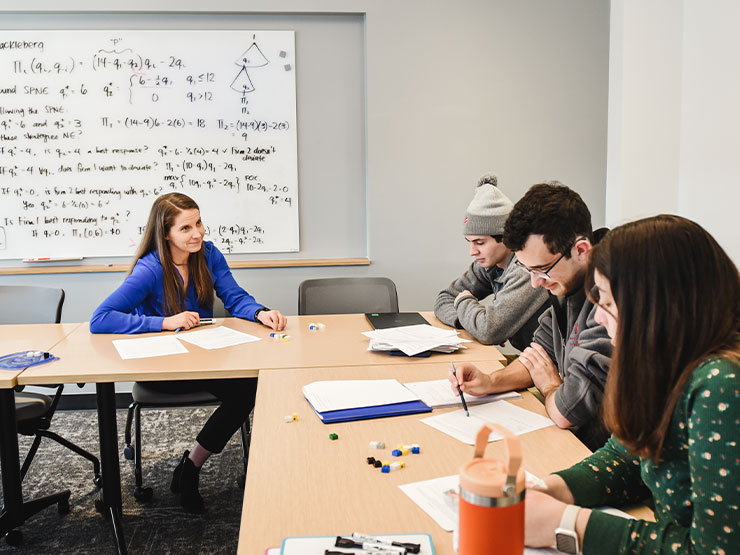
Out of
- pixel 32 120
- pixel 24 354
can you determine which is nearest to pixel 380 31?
pixel 32 120

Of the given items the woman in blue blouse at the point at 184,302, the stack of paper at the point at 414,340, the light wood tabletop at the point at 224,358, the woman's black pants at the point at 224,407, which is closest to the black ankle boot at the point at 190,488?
the woman in blue blouse at the point at 184,302

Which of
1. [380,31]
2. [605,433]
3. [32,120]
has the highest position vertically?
[380,31]

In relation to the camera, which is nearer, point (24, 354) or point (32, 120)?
point (24, 354)

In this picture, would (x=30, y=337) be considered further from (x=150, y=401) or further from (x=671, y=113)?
(x=671, y=113)

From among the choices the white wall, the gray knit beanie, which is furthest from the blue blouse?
the white wall

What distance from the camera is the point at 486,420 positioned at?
1587mm

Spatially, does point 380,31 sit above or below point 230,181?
above

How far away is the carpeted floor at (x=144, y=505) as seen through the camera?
2404 mm

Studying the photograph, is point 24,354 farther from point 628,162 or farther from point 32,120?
point 628,162

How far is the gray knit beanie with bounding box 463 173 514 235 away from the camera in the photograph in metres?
2.52

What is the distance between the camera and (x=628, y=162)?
293 centimetres

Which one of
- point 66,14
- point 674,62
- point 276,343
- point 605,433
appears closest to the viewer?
point 605,433

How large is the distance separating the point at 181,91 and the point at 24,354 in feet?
6.66

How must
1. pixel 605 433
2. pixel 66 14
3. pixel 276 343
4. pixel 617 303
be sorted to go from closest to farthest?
pixel 617 303
pixel 605 433
pixel 276 343
pixel 66 14
